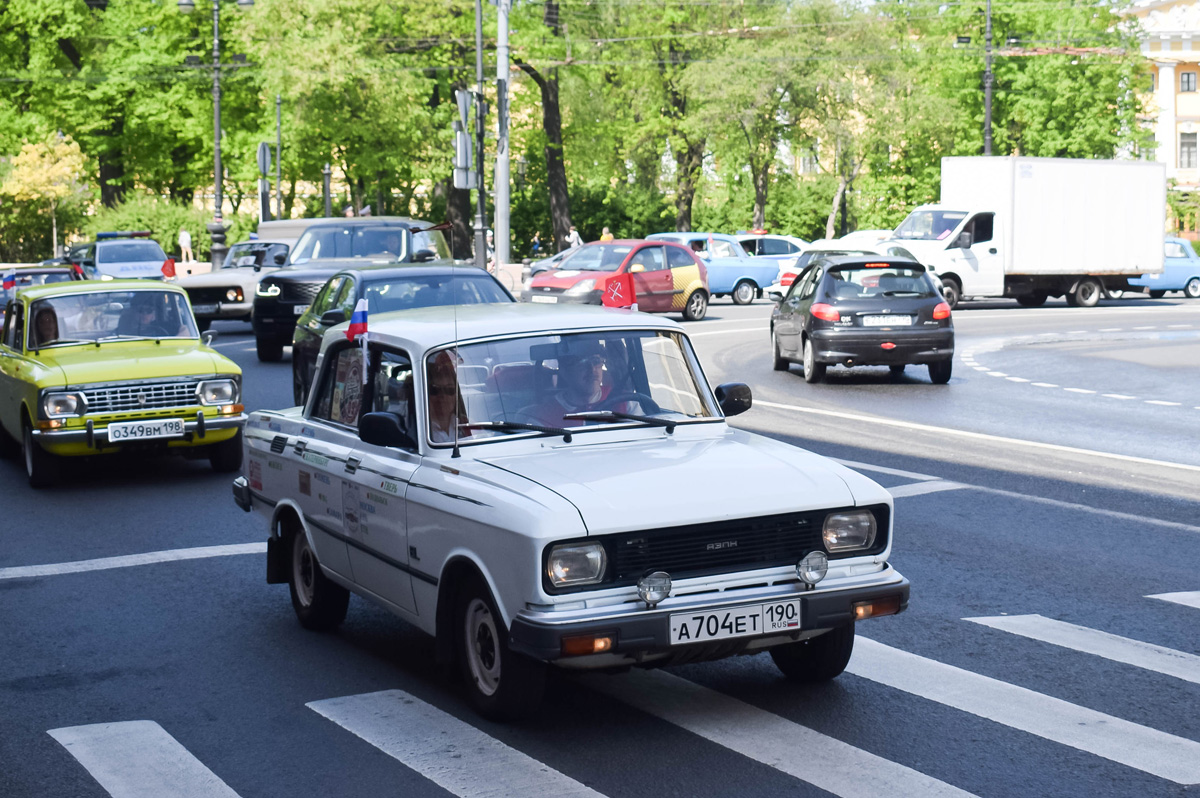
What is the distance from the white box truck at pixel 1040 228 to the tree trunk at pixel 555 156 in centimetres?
2072

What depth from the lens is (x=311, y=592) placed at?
7555 mm

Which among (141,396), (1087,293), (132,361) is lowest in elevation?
(1087,293)

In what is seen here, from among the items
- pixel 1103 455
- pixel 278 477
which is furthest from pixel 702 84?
pixel 278 477

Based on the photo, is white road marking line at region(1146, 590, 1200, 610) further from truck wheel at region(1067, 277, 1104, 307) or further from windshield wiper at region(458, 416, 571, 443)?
truck wheel at region(1067, 277, 1104, 307)

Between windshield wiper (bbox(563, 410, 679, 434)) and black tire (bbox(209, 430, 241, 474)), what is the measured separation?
719 centimetres

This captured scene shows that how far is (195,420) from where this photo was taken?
A: 41.4ft

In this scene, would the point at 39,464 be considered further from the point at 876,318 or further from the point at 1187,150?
the point at 1187,150

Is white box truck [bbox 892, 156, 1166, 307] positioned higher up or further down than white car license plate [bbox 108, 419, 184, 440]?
higher up

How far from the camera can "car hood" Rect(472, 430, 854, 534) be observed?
5.52m

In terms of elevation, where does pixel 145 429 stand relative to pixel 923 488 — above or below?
above

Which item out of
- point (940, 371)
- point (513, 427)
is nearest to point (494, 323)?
point (513, 427)

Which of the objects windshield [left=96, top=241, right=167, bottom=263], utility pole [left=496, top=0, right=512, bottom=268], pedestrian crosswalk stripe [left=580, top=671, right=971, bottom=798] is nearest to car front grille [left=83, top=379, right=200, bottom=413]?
pedestrian crosswalk stripe [left=580, top=671, right=971, bottom=798]

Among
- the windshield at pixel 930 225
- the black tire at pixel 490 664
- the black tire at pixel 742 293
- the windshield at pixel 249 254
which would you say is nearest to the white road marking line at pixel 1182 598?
the black tire at pixel 490 664

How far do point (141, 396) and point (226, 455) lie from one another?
0.96m
